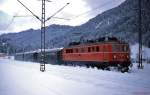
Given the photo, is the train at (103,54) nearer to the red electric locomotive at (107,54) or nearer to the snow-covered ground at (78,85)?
the red electric locomotive at (107,54)

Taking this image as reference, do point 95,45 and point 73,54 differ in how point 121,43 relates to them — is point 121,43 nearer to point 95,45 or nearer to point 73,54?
point 95,45

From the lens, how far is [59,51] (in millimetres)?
Result: 62219

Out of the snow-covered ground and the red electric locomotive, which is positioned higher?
the red electric locomotive

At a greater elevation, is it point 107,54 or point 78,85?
point 107,54

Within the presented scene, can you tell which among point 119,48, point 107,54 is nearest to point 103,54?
point 107,54

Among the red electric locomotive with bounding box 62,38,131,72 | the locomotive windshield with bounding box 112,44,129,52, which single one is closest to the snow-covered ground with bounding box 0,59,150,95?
the red electric locomotive with bounding box 62,38,131,72

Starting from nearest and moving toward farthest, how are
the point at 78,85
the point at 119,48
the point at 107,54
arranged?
the point at 78,85, the point at 119,48, the point at 107,54

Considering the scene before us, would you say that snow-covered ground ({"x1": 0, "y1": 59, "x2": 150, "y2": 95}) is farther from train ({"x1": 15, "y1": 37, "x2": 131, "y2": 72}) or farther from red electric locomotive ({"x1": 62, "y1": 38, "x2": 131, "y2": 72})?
train ({"x1": 15, "y1": 37, "x2": 131, "y2": 72})

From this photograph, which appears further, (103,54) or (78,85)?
(103,54)

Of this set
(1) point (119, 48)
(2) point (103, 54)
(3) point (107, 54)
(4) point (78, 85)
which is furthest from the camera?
(2) point (103, 54)

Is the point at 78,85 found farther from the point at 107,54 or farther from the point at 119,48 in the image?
the point at 119,48

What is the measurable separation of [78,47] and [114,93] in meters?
32.8

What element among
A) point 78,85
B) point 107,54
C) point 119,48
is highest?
point 119,48

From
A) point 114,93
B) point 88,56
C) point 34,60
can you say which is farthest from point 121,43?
point 34,60
